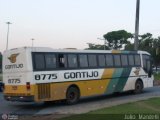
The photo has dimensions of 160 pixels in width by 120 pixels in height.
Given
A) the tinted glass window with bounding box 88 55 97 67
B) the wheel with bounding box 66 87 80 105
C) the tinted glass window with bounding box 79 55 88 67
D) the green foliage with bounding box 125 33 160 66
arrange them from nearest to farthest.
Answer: the wheel with bounding box 66 87 80 105, the tinted glass window with bounding box 79 55 88 67, the tinted glass window with bounding box 88 55 97 67, the green foliage with bounding box 125 33 160 66

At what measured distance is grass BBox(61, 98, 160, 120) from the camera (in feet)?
46.4

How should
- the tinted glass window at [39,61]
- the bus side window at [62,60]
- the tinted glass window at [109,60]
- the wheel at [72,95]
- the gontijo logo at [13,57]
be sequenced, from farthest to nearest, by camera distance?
1. the tinted glass window at [109,60]
2. the wheel at [72,95]
3. the bus side window at [62,60]
4. the gontijo logo at [13,57]
5. the tinted glass window at [39,61]

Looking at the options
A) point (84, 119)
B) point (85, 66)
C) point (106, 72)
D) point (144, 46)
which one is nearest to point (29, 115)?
point (84, 119)

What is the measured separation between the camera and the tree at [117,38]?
10444 centimetres

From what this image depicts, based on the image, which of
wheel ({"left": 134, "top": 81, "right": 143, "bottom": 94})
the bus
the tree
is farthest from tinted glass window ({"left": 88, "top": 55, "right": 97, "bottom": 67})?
the tree

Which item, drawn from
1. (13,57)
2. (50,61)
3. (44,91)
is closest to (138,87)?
(50,61)

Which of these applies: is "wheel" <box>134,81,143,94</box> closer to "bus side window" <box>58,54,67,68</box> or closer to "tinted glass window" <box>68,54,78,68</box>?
"tinted glass window" <box>68,54,78,68</box>

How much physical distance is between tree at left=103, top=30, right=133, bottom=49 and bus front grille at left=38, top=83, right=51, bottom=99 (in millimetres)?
84362

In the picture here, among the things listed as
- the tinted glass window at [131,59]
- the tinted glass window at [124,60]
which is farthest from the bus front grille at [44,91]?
the tinted glass window at [131,59]

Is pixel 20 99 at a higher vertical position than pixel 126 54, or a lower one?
lower

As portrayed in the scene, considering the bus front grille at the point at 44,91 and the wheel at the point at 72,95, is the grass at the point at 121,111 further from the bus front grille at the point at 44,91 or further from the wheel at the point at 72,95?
the wheel at the point at 72,95

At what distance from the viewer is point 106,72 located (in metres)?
23.9

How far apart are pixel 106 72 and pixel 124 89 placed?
93.2 inches

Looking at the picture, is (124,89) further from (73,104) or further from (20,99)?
(20,99)
